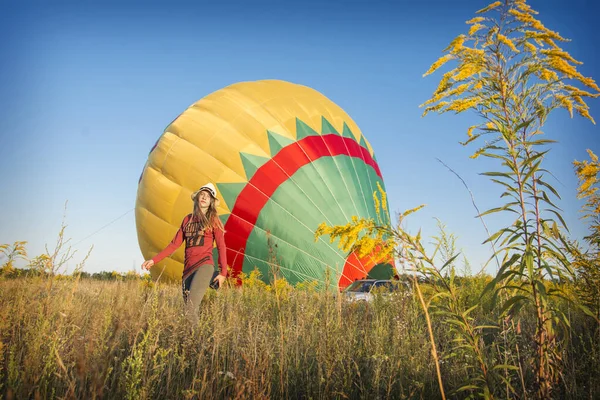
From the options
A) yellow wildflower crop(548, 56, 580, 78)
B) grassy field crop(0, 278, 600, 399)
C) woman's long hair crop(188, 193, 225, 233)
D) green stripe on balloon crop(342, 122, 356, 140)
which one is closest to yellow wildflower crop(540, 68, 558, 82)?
yellow wildflower crop(548, 56, 580, 78)

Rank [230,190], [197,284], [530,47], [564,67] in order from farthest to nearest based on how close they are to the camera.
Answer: [230,190]
[197,284]
[530,47]
[564,67]

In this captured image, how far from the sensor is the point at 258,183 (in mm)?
9344

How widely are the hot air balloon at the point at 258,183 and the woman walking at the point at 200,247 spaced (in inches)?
136

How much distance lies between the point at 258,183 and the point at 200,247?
4.29 meters

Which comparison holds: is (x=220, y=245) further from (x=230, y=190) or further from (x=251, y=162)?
(x=251, y=162)

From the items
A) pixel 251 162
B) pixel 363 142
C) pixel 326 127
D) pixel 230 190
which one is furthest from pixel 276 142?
pixel 363 142

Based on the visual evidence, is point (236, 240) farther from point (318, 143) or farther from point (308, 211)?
point (318, 143)

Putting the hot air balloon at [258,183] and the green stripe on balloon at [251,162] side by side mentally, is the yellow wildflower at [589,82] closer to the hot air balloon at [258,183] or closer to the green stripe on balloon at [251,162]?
the hot air balloon at [258,183]

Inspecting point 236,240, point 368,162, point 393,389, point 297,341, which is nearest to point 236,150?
point 236,240

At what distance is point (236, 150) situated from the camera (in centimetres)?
952

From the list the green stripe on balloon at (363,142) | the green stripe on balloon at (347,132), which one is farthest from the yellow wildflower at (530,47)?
the green stripe on balloon at (363,142)

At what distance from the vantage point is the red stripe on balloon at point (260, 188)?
9.14 meters

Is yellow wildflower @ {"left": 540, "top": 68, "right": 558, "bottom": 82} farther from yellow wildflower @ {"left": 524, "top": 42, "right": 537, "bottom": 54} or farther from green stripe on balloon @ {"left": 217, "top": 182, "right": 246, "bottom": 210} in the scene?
green stripe on balloon @ {"left": 217, "top": 182, "right": 246, "bottom": 210}

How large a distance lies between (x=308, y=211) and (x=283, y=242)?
39.0 inches
